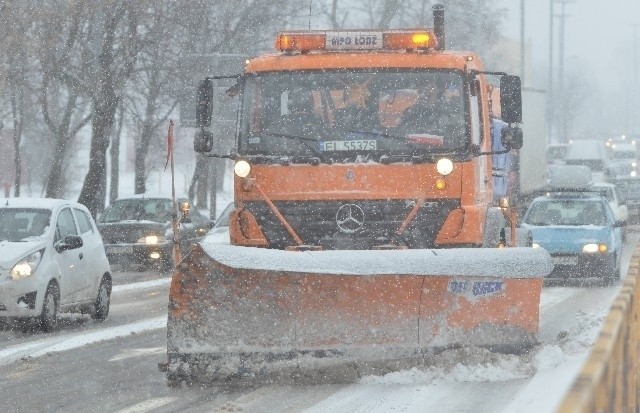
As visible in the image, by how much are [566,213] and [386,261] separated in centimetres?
1455

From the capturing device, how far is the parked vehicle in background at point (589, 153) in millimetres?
64812

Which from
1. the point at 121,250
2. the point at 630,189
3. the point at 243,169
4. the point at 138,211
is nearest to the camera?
the point at 243,169

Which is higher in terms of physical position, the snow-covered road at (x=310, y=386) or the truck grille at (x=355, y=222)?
the truck grille at (x=355, y=222)

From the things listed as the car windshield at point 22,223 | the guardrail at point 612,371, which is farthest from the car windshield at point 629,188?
the guardrail at point 612,371

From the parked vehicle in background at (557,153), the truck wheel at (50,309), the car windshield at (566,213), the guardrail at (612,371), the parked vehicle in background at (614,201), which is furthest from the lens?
the parked vehicle in background at (557,153)

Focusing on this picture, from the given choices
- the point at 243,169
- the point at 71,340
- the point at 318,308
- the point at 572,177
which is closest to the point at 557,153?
the point at 572,177

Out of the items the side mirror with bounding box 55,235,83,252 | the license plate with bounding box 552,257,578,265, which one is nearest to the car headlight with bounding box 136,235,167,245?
the license plate with bounding box 552,257,578,265

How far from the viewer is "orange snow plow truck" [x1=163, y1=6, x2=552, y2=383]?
31.1ft

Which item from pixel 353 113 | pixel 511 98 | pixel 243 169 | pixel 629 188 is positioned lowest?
pixel 629 188

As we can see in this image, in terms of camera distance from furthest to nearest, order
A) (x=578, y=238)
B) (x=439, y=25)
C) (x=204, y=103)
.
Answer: (x=578, y=238) < (x=439, y=25) < (x=204, y=103)

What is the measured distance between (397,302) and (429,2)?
43.2 metres

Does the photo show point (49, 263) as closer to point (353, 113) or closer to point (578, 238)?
point (353, 113)

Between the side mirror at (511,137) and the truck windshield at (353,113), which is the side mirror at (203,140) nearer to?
the truck windshield at (353,113)

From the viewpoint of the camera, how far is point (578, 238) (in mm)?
22234
